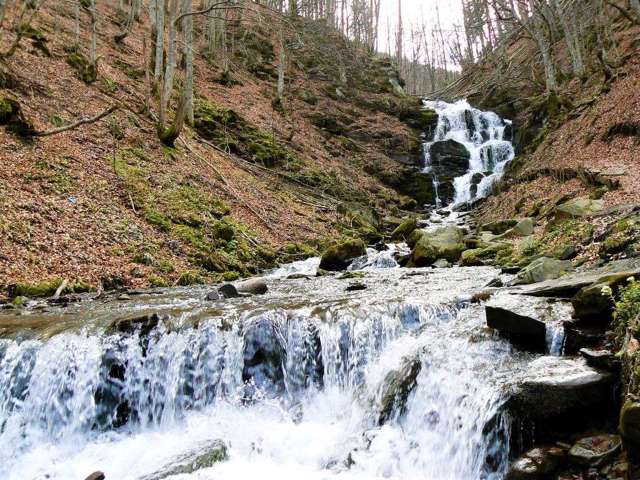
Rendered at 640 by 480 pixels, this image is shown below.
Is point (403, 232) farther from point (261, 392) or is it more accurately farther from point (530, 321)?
point (530, 321)

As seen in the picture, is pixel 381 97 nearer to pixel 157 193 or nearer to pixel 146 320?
pixel 157 193

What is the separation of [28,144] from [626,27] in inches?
1107

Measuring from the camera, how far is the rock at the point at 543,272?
853 cm

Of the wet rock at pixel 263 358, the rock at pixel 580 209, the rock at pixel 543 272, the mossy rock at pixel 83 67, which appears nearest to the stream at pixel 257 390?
the wet rock at pixel 263 358

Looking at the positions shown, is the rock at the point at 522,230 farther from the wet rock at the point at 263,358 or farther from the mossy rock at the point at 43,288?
the mossy rock at the point at 43,288

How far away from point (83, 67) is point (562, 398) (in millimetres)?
18462

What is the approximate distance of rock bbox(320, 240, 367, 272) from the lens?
14211mm

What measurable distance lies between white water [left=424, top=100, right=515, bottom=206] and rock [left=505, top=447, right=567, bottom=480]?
862 inches

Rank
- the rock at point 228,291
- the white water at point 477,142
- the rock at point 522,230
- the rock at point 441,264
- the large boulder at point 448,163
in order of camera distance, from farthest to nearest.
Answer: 1. the large boulder at point 448,163
2. the white water at point 477,142
3. the rock at point 522,230
4. the rock at point 441,264
5. the rock at point 228,291

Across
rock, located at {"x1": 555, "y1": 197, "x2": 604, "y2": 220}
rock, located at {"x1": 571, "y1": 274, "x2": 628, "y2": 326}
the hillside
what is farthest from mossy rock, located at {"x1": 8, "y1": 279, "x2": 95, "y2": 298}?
rock, located at {"x1": 555, "y1": 197, "x2": 604, "y2": 220}

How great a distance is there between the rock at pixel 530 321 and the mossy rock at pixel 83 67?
16.5 m

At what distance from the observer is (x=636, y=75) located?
17.7 metres

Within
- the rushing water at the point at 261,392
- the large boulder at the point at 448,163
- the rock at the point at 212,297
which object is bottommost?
the rushing water at the point at 261,392

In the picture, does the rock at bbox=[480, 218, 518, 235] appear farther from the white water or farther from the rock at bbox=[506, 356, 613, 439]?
the rock at bbox=[506, 356, 613, 439]
